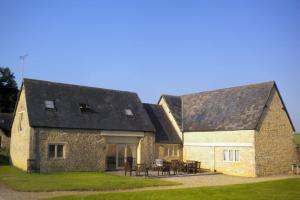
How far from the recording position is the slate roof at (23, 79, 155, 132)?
2775 cm

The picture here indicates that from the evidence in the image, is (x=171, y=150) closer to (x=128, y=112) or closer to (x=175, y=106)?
(x=175, y=106)

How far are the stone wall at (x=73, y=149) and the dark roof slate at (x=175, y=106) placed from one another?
9436mm

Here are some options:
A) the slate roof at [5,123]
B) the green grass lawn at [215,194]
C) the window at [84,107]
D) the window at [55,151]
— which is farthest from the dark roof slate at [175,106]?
the slate roof at [5,123]

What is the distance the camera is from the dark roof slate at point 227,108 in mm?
29891

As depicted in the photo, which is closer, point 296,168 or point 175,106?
point 296,168

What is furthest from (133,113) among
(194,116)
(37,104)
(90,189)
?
(90,189)

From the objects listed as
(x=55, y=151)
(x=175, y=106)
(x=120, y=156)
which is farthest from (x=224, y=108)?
(x=55, y=151)

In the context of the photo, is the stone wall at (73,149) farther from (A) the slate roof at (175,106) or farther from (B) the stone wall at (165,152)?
(A) the slate roof at (175,106)

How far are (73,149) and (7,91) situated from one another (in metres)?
50.1

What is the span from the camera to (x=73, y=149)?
91.6ft

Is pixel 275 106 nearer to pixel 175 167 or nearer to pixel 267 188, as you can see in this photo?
pixel 175 167

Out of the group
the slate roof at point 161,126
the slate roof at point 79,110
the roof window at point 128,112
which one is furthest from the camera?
the slate roof at point 161,126

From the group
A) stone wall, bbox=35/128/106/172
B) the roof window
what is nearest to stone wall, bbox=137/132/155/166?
the roof window

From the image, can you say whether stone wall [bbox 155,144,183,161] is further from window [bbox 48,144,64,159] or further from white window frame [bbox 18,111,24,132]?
white window frame [bbox 18,111,24,132]
